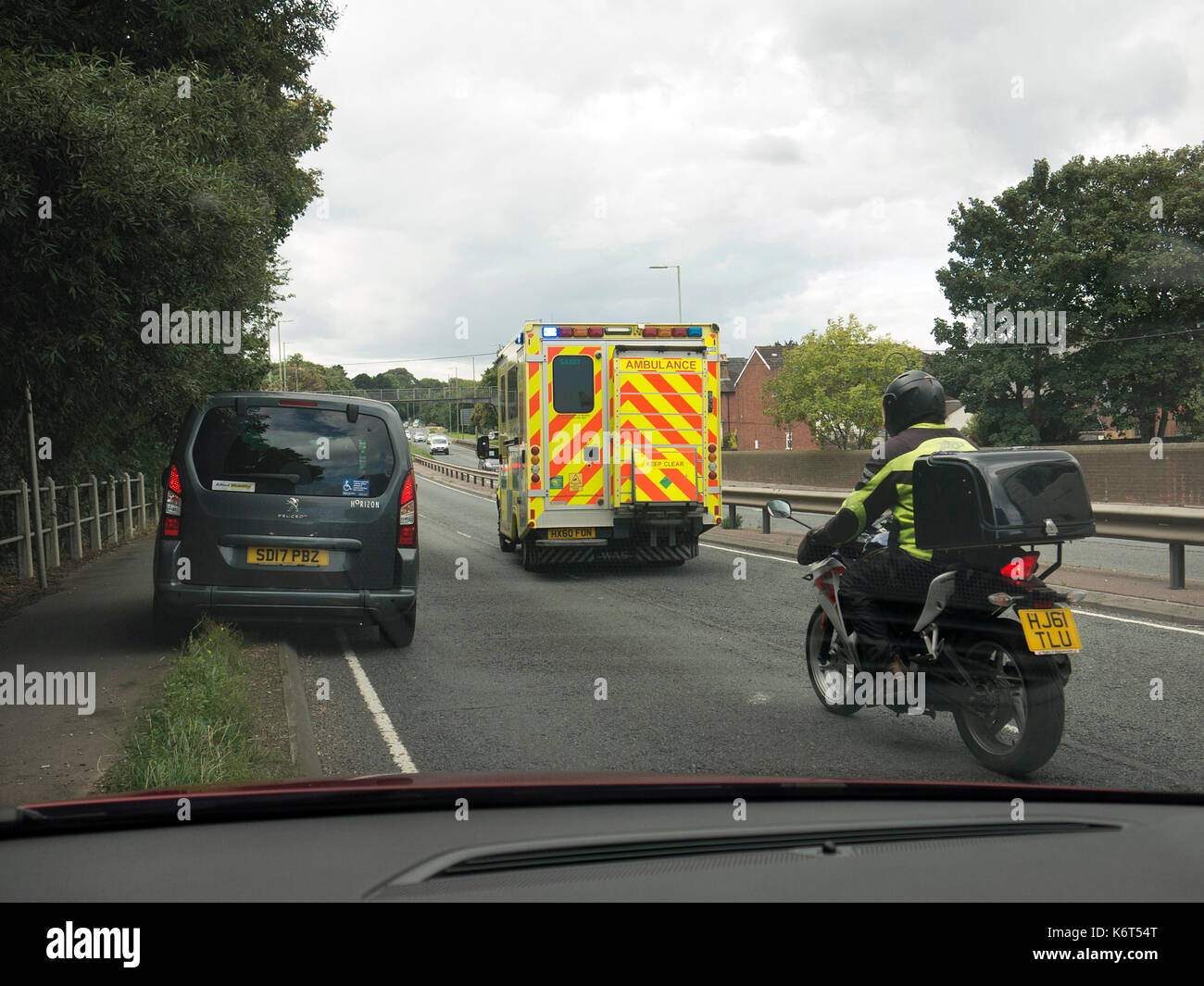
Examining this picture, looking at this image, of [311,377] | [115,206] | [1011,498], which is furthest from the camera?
[311,377]

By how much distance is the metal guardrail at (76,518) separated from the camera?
13.2 metres

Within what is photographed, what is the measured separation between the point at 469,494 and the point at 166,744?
39.6 m

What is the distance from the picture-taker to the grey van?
824 cm

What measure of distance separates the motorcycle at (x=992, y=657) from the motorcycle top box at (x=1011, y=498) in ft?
0.73

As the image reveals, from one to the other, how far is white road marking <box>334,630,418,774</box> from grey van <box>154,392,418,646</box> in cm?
46

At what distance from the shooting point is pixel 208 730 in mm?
5160

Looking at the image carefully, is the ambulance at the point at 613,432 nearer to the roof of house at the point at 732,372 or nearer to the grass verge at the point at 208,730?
the grass verge at the point at 208,730

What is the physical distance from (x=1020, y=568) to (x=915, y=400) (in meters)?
1.10

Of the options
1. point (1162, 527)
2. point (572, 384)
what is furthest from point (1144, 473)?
point (572, 384)

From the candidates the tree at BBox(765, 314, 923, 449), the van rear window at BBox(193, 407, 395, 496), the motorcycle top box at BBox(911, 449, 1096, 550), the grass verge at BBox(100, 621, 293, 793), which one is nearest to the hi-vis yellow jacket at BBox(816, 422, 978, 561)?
the motorcycle top box at BBox(911, 449, 1096, 550)

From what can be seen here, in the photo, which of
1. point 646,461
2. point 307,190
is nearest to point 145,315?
point 646,461

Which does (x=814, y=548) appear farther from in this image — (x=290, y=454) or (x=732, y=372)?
(x=732, y=372)

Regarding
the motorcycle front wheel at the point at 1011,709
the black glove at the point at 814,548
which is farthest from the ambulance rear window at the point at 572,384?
the motorcycle front wheel at the point at 1011,709
